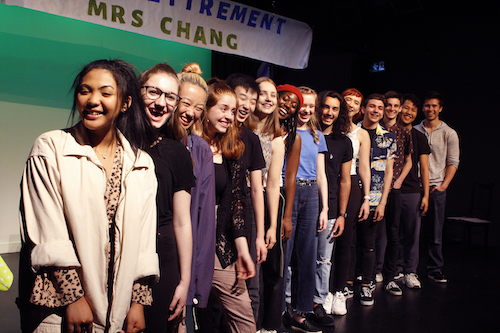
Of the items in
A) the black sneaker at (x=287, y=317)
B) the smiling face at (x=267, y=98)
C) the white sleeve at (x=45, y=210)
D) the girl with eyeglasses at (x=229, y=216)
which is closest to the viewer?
the white sleeve at (x=45, y=210)

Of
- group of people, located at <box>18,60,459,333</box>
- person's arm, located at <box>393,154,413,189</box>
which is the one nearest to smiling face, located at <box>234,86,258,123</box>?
group of people, located at <box>18,60,459,333</box>

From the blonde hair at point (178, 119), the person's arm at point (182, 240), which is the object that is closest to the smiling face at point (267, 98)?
the blonde hair at point (178, 119)

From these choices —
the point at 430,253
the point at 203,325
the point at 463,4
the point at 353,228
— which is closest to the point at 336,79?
the point at 463,4

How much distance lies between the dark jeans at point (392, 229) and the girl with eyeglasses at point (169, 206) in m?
2.69

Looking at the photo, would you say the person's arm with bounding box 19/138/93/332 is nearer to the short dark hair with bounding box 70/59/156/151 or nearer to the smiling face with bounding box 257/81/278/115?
the short dark hair with bounding box 70/59/156/151

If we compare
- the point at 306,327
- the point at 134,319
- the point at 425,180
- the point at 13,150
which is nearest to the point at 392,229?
the point at 425,180

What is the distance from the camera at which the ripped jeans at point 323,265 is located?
2828 millimetres

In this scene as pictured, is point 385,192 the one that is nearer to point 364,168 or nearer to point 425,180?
point 364,168

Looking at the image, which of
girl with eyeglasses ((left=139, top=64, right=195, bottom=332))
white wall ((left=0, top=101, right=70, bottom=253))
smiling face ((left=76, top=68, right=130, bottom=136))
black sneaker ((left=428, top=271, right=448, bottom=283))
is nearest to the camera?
smiling face ((left=76, top=68, right=130, bottom=136))

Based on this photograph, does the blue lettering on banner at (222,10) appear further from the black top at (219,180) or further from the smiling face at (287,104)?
the black top at (219,180)

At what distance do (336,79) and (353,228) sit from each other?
4.36 metres

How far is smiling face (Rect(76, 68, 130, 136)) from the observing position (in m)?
1.08

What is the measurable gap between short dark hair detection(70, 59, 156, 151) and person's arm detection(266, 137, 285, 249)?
3.60 ft

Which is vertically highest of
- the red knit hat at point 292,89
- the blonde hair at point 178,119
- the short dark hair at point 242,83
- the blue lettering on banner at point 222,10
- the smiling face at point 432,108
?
the blue lettering on banner at point 222,10
